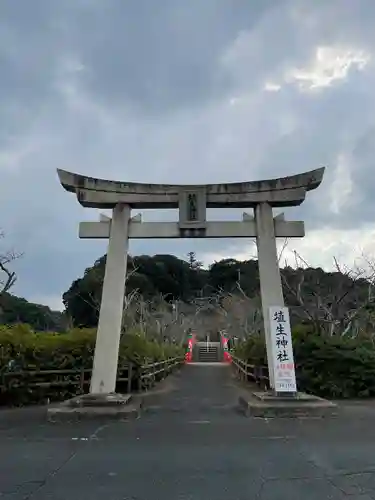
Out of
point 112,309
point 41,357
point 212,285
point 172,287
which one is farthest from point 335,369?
point 212,285

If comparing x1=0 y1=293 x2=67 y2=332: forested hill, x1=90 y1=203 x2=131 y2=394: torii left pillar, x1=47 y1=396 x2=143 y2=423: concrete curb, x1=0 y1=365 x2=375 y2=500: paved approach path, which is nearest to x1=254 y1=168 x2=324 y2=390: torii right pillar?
x1=0 y1=365 x2=375 y2=500: paved approach path

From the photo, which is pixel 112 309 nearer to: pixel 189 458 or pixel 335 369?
pixel 189 458

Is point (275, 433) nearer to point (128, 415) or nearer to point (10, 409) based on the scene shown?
point (128, 415)

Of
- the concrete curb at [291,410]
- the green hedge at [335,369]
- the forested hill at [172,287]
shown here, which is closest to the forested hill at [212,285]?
the forested hill at [172,287]

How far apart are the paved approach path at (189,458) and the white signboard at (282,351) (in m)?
1.31

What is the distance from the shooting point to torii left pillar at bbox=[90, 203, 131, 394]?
10.8m

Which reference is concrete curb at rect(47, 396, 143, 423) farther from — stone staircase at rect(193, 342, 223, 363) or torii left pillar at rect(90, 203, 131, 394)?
stone staircase at rect(193, 342, 223, 363)

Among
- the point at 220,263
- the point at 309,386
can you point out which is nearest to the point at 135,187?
the point at 309,386

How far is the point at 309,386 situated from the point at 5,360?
822 centimetres

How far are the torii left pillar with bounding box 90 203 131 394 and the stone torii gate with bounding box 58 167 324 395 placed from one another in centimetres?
2

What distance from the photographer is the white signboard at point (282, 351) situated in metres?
10.5

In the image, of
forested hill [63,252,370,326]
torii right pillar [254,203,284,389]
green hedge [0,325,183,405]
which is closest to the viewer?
torii right pillar [254,203,284,389]

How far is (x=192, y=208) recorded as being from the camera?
11531mm

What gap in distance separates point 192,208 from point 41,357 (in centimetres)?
560
